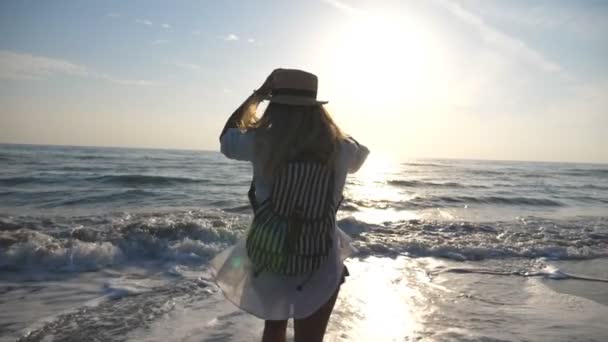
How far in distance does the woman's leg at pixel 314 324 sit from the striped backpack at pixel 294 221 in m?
0.23

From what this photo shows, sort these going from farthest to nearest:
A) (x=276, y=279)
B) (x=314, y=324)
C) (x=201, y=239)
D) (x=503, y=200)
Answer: (x=503, y=200) < (x=201, y=239) < (x=314, y=324) < (x=276, y=279)

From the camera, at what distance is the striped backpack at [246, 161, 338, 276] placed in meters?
1.57

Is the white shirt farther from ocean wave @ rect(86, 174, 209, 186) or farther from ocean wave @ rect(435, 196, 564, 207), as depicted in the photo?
ocean wave @ rect(86, 174, 209, 186)

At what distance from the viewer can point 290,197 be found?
62.1 inches

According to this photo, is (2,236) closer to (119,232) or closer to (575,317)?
(119,232)

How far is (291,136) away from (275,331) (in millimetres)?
915

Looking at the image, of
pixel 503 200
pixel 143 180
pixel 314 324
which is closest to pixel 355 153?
pixel 314 324

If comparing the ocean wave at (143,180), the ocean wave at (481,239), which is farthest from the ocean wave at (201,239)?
the ocean wave at (143,180)

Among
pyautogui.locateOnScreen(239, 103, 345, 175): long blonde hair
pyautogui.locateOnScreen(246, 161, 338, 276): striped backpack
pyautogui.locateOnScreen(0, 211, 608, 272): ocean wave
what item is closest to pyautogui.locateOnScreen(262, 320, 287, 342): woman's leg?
pyautogui.locateOnScreen(246, 161, 338, 276): striped backpack

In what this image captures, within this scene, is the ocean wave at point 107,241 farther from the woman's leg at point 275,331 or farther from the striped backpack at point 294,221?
the striped backpack at point 294,221

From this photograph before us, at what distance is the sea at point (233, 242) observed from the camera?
3781mm

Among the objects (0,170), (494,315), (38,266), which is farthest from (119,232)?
(0,170)

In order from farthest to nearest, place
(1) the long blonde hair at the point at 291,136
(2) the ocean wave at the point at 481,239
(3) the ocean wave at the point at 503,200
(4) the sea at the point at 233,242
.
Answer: (3) the ocean wave at the point at 503,200 → (2) the ocean wave at the point at 481,239 → (4) the sea at the point at 233,242 → (1) the long blonde hair at the point at 291,136

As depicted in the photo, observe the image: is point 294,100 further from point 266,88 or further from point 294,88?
point 266,88
